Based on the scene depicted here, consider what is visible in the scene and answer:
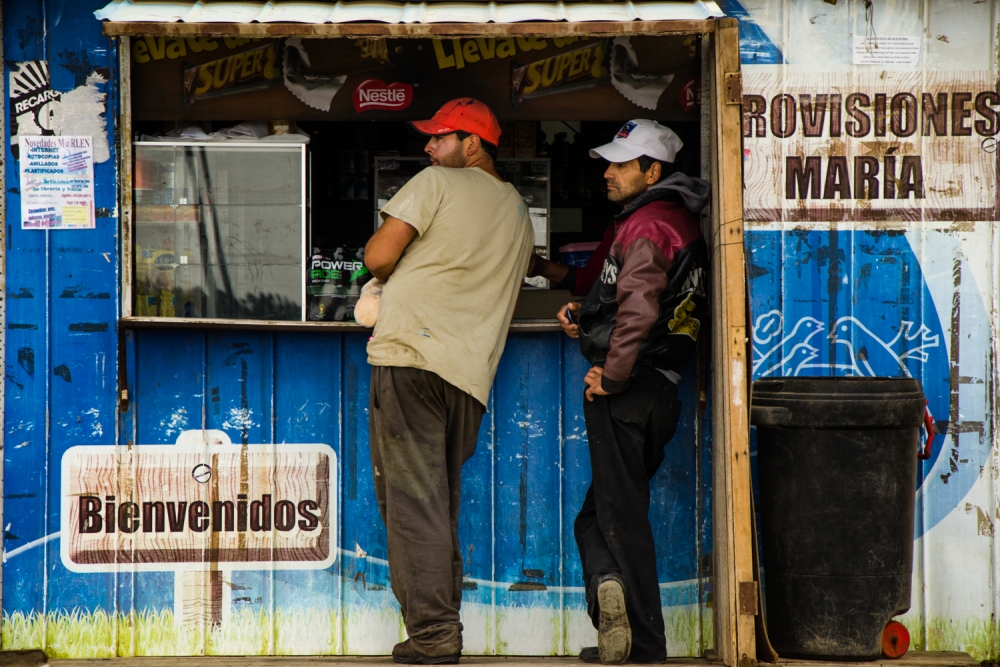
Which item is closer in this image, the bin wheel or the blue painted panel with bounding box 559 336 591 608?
the bin wheel

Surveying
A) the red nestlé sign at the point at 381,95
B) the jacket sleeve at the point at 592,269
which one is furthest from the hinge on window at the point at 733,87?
the red nestlé sign at the point at 381,95

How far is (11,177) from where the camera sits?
4.22 meters

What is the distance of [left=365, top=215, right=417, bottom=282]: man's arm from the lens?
12.4 feet

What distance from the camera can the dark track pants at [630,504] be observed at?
3.87 meters

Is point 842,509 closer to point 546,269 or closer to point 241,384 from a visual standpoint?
point 546,269

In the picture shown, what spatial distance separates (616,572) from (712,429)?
2.55 feet

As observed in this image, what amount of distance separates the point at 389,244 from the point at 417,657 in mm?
1648

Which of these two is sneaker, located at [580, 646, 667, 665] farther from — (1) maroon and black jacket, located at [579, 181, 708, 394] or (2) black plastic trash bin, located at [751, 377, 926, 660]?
(1) maroon and black jacket, located at [579, 181, 708, 394]

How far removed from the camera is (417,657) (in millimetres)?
3863

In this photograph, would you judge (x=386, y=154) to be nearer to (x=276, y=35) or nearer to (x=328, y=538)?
(x=276, y=35)

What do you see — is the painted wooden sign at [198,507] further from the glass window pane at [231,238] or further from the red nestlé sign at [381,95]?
the red nestlé sign at [381,95]

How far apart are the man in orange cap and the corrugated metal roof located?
0.61 meters

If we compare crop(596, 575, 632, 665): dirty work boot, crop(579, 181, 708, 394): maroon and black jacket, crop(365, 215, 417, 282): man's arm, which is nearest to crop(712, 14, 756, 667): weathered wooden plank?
crop(579, 181, 708, 394): maroon and black jacket

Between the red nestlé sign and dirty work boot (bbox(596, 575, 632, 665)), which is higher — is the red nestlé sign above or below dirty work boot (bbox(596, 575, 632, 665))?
above
